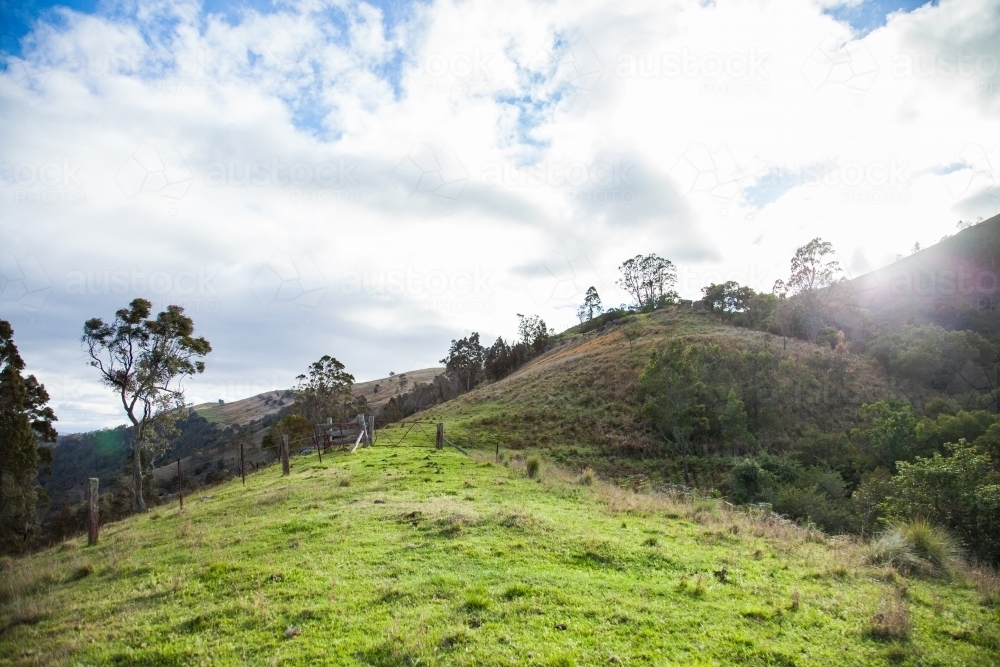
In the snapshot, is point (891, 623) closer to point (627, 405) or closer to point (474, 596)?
point (474, 596)

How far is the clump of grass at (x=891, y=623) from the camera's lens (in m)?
7.61

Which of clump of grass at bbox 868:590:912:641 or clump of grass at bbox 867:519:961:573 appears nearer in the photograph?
clump of grass at bbox 868:590:912:641

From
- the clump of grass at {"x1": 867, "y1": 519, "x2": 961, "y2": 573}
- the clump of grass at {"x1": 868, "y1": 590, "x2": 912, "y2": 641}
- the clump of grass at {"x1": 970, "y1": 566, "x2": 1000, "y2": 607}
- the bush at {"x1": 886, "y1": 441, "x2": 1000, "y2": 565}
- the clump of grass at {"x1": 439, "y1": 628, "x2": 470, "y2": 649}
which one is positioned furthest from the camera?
the bush at {"x1": 886, "y1": 441, "x2": 1000, "y2": 565}

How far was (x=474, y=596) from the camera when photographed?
8.28m

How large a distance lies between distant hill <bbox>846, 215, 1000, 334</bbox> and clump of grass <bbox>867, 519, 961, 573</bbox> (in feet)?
280

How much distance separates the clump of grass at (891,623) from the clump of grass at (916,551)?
12.7 ft

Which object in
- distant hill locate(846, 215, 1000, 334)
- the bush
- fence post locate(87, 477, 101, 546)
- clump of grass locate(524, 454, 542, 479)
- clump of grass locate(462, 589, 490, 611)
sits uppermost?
distant hill locate(846, 215, 1000, 334)

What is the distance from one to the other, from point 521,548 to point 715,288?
99.0m

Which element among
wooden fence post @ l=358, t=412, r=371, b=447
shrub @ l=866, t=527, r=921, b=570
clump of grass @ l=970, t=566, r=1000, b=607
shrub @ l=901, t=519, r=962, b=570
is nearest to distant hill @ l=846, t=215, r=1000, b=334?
shrub @ l=901, t=519, r=962, b=570

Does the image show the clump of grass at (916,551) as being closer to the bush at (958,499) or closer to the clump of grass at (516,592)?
the bush at (958,499)

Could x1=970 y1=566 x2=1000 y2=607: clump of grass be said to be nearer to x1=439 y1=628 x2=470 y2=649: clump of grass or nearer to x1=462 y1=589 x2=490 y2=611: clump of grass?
x1=462 y1=589 x2=490 y2=611: clump of grass

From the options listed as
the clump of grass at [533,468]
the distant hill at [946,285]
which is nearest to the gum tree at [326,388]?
the clump of grass at [533,468]

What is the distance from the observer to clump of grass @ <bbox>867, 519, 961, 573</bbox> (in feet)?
37.1

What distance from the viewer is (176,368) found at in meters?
39.9
